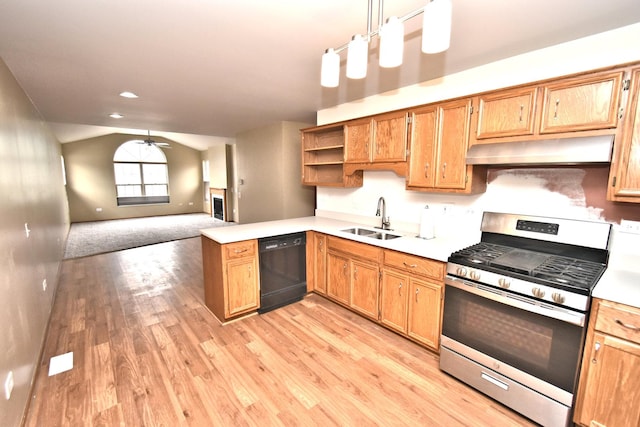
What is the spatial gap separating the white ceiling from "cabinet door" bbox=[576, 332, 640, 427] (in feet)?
6.11

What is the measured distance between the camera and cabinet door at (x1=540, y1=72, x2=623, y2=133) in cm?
165

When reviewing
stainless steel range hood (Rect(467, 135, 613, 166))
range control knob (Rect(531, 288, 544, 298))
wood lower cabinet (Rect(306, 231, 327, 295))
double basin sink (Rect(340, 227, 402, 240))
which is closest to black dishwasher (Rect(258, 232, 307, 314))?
wood lower cabinet (Rect(306, 231, 327, 295))

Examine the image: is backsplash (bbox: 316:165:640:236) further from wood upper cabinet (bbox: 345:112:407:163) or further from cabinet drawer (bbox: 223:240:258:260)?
cabinet drawer (bbox: 223:240:258:260)

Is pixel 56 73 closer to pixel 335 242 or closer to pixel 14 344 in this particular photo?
pixel 14 344

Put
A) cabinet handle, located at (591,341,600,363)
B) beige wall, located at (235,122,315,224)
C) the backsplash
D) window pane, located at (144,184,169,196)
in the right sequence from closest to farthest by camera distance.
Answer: cabinet handle, located at (591,341,600,363) → the backsplash → beige wall, located at (235,122,315,224) → window pane, located at (144,184,169,196)

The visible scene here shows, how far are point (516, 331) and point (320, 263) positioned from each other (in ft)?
6.61

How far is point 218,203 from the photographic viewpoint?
9.80 meters

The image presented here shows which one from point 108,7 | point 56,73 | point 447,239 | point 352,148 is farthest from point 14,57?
point 447,239

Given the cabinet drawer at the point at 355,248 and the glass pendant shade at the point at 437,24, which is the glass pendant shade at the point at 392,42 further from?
the cabinet drawer at the point at 355,248

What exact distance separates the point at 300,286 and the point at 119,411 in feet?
6.34

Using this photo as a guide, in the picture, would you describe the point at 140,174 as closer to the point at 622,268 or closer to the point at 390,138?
the point at 390,138

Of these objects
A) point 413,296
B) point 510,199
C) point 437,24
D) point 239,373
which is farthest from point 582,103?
point 239,373

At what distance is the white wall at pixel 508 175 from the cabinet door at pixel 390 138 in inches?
10.8

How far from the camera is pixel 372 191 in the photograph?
3.49 metres
